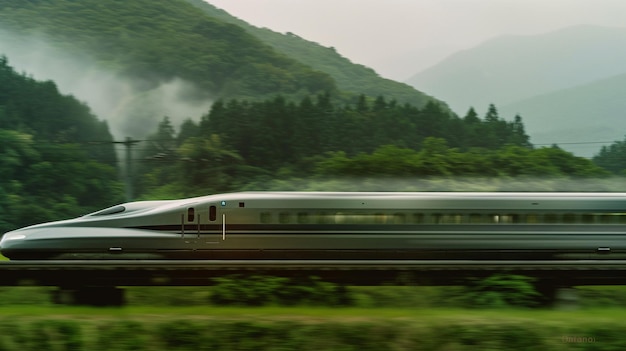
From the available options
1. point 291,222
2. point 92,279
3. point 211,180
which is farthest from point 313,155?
point 92,279

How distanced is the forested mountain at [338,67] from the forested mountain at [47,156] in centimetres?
1198

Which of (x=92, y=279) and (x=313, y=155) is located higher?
(x=313, y=155)

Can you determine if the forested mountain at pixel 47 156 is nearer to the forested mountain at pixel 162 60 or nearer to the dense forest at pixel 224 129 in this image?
the dense forest at pixel 224 129

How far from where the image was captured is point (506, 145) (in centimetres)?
2969

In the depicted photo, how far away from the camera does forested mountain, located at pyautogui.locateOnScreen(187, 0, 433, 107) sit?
37406 mm

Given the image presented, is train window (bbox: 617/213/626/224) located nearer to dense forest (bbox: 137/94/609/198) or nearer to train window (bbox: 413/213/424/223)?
train window (bbox: 413/213/424/223)

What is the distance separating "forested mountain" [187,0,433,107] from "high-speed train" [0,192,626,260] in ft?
70.6

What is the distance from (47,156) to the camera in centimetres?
2995

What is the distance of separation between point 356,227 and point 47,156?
20.4 metres

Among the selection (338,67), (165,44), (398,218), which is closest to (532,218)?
(398,218)

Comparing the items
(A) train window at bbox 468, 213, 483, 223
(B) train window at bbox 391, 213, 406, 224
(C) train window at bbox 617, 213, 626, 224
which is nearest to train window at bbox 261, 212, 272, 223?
(B) train window at bbox 391, 213, 406, 224

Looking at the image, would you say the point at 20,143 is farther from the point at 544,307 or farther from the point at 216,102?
the point at 544,307

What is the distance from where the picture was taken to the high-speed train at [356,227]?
12.7 metres

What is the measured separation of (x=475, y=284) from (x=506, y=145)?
21989 mm
